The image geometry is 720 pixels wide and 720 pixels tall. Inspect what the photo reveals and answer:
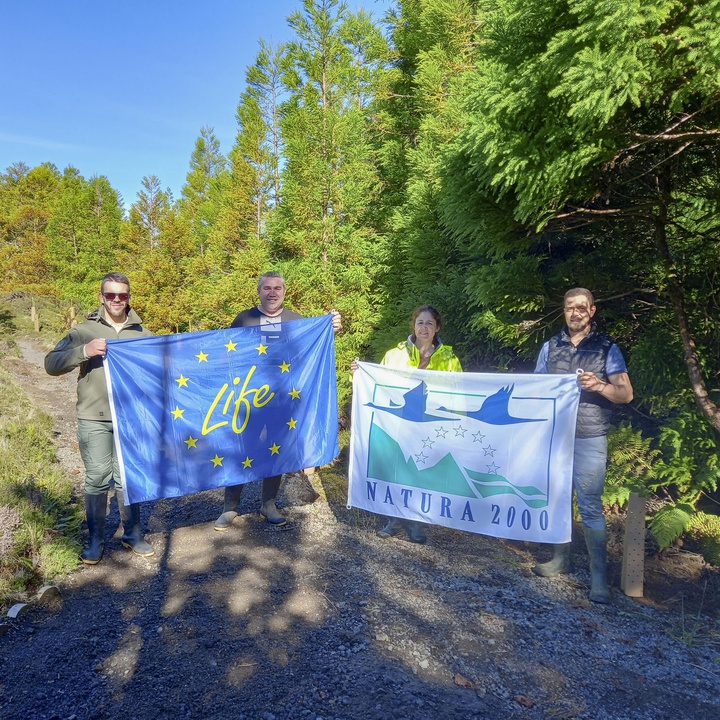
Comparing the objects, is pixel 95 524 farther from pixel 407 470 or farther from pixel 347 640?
pixel 407 470

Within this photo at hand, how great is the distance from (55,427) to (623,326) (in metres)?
9.34

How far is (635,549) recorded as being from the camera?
4172mm

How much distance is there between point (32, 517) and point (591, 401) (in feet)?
15.8

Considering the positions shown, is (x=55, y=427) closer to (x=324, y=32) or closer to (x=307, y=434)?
(x=307, y=434)

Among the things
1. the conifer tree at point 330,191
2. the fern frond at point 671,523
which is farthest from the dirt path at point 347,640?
the conifer tree at point 330,191

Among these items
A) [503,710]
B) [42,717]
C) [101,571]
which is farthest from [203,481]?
[503,710]

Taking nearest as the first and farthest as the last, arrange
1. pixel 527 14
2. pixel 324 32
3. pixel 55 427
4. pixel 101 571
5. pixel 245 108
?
pixel 527 14 → pixel 101 571 → pixel 55 427 → pixel 324 32 → pixel 245 108

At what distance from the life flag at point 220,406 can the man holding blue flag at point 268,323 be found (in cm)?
7

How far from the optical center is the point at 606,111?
10.7ft

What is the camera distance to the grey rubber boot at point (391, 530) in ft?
16.7

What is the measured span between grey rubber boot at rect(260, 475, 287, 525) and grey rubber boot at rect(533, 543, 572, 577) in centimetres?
242

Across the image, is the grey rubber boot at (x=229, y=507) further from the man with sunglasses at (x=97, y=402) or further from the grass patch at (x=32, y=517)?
the grass patch at (x=32, y=517)

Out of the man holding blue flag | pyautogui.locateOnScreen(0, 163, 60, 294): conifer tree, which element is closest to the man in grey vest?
the man holding blue flag

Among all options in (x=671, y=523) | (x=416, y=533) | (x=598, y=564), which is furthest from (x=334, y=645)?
(x=671, y=523)
